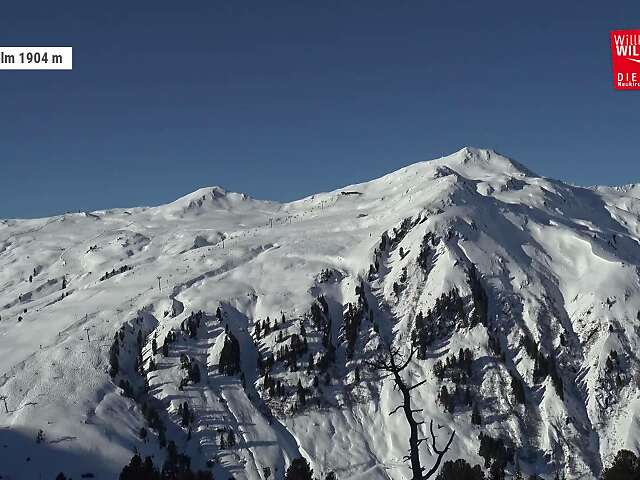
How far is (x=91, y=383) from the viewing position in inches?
7082

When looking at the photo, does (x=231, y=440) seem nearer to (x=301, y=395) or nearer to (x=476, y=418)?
(x=301, y=395)

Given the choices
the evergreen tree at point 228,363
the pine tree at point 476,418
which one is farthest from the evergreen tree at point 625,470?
the evergreen tree at point 228,363

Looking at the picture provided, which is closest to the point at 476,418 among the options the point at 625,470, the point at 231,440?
the point at 231,440

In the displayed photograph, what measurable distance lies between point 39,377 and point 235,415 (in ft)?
197

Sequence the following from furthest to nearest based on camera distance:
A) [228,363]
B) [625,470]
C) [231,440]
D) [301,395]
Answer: [228,363]
[301,395]
[231,440]
[625,470]

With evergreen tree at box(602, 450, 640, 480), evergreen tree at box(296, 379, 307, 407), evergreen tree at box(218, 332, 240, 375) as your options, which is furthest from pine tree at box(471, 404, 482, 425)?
evergreen tree at box(602, 450, 640, 480)

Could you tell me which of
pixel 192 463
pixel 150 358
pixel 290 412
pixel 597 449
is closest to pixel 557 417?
pixel 597 449

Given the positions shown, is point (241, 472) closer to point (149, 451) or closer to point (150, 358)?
point (149, 451)

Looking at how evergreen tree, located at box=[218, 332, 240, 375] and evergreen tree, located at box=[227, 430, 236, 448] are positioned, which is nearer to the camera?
evergreen tree, located at box=[227, 430, 236, 448]

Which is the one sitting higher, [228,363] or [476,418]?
[228,363]

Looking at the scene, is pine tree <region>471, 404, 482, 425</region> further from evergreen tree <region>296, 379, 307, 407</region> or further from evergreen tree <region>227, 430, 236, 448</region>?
evergreen tree <region>227, 430, 236, 448</region>

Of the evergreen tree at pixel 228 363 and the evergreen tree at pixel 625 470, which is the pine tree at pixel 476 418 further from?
the evergreen tree at pixel 625 470

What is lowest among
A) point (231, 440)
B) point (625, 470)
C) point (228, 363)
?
point (625, 470)

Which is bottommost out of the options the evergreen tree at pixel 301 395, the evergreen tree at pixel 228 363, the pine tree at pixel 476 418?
the pine tree at pixel 476 418
